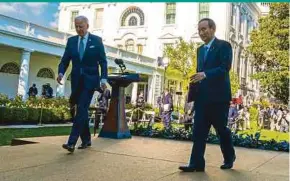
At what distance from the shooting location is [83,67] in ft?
15.3

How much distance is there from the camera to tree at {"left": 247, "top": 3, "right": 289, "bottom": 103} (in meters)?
26.4

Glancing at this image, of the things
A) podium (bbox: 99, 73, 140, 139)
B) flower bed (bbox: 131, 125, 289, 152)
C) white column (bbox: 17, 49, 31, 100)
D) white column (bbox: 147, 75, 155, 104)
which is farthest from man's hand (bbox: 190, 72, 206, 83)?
white column (bbox: 147, 75, 155, 104)

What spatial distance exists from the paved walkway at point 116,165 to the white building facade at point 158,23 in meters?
31.6

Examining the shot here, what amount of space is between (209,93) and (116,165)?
1131mm

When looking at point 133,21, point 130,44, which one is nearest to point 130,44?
point 130,44

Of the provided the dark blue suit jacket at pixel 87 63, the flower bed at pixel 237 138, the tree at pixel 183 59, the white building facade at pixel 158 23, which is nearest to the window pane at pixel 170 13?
the white building facade at pixel 158 23

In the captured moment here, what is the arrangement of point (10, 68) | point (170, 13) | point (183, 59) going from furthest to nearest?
point (170, 13)
point (183, 59)
point (10, 68)

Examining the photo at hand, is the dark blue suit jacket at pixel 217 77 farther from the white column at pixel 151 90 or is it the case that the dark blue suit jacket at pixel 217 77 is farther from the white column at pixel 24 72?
the white column at pixel 151 90

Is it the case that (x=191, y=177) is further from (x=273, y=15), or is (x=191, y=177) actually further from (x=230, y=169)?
(x=273, y=15)

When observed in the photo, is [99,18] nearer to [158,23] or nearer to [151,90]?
[158,23]

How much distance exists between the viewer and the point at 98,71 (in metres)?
4.77

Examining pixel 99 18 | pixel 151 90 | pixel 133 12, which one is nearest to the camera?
pixel 151 90

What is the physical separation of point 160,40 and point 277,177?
3426 cm

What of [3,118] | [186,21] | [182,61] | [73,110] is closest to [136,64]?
[182,61]
